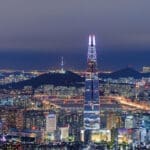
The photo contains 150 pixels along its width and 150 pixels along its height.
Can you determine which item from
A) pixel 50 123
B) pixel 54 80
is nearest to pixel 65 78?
pixel 54 80

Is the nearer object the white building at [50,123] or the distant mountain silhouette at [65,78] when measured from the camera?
the white building at [50,123]

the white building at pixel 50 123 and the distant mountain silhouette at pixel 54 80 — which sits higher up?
the distant mountain silhouette at pixel 54 80

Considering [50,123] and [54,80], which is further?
[54,80]

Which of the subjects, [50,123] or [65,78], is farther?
[65,78]

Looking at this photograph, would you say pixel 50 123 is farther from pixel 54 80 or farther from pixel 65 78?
pixel 65 78

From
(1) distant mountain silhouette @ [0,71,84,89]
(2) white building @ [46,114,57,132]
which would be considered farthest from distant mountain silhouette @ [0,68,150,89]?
(2) white building @ [46,114,57,132]

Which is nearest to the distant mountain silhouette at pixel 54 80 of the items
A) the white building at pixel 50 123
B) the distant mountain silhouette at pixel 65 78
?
the distant mountain silhouette at pixel 65 78

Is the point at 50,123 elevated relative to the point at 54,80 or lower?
lower

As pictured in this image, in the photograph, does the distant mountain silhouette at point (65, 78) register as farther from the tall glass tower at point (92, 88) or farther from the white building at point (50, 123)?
the white building at point (50, 123)

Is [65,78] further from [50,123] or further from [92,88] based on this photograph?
[50,123]

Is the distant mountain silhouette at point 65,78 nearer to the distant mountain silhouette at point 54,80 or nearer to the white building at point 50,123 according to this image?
the distant mountain silhouette at point 54,80
